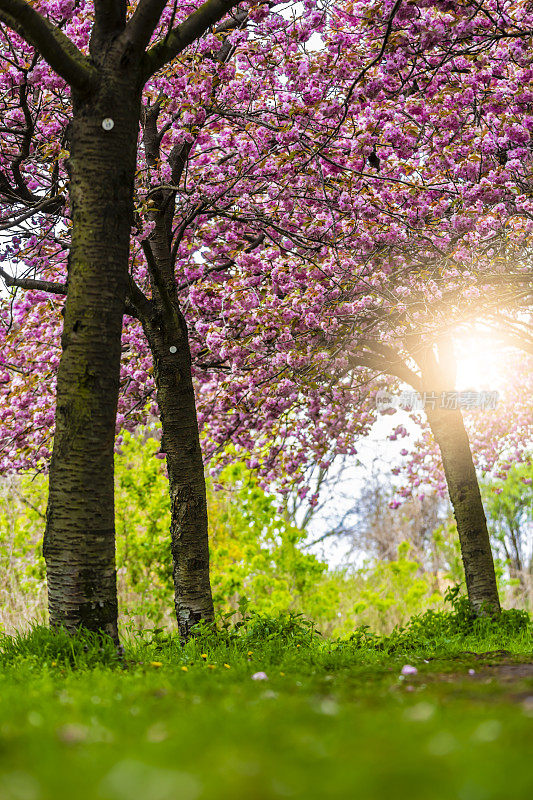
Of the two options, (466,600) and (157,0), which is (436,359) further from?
(157,0)

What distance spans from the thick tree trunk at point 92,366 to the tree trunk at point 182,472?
2436 millimetres

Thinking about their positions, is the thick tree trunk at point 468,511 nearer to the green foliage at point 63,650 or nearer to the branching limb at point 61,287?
the branching limb at point 61,287

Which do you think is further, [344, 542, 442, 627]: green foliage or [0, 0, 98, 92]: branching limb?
[344, 542, 442, 627]: green foliage

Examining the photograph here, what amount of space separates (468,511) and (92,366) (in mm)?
8409

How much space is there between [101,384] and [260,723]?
11.6 feet

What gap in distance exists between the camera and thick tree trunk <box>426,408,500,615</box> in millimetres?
12078

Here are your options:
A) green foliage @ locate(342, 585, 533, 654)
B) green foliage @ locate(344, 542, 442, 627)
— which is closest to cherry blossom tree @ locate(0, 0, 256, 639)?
green foliage @ locate(342, 585, 533, 654)

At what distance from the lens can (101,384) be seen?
5648mm

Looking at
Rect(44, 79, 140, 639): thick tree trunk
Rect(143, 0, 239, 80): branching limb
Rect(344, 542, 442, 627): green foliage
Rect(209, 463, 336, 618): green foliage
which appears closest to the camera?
Rect(44, 79, 140, 639): thick tree trunk

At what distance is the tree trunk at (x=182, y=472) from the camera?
8.02 meters

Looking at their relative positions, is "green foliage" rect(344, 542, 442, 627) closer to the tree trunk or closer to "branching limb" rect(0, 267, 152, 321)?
the tree trunk

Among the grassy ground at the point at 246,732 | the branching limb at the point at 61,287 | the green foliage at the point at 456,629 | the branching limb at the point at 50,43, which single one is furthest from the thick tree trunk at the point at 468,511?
the branching limb at the point at 50,43

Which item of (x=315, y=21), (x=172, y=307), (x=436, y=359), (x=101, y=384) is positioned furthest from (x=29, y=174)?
(x=436, y=359)

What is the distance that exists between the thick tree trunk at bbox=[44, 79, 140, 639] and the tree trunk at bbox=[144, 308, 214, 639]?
2.44m
